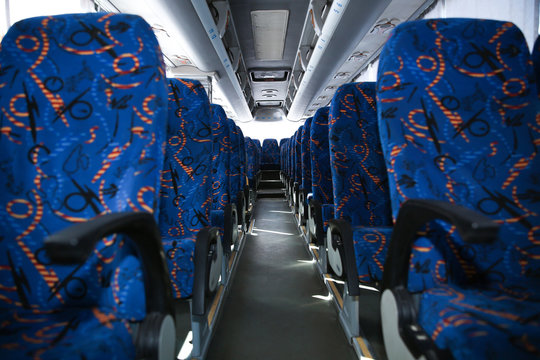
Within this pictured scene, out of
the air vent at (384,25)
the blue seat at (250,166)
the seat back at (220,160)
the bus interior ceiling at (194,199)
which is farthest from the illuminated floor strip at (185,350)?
the air vent at (384,25)

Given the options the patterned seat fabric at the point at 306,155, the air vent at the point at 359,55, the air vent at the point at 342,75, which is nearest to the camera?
the patterned seat fabric at the point at 306,155

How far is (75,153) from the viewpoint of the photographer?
2.46 ft

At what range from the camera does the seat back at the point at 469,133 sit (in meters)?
0.80

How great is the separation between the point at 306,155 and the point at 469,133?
1940mm

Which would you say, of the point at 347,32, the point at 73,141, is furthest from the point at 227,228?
the point at 347,32

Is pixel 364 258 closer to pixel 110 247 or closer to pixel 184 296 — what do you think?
pixel 184 296

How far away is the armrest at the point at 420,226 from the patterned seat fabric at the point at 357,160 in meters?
0.84

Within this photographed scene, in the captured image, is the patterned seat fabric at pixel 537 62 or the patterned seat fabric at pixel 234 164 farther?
the patterned seat fabric at pixel 234 164

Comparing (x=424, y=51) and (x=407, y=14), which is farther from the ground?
(x=407, y=14)

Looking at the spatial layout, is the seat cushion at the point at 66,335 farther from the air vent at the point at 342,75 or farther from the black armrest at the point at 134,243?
the air vent at the point at 342,75

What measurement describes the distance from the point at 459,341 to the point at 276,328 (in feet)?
3.96

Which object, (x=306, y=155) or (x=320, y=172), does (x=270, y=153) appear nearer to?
(x=306, y=155)

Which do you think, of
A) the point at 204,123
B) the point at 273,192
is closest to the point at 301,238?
the point at 204,123

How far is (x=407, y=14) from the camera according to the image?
3.33 m
